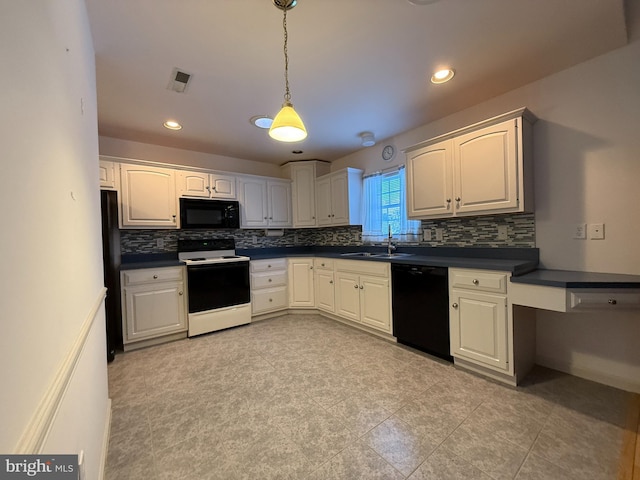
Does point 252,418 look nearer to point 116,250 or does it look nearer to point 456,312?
point 456,312

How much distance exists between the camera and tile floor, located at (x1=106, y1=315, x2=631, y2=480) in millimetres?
1266

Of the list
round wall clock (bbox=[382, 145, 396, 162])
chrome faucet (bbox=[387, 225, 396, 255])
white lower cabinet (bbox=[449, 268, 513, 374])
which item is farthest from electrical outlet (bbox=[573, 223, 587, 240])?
round wall clock (bbox=[382, 145, 396, 162])

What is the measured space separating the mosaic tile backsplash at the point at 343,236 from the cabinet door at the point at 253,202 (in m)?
0.27

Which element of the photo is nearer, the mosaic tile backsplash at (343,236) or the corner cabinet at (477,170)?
the corner cabinet at (477,170)

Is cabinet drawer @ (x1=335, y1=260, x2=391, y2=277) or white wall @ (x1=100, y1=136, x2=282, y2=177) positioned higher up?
white wall @ (x1=100, y1=136, x2=282, y2=177)

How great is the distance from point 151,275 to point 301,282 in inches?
71.9

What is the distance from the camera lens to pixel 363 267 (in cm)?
294

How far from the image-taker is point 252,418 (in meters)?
1.62

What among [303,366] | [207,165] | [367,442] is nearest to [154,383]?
[303,366]

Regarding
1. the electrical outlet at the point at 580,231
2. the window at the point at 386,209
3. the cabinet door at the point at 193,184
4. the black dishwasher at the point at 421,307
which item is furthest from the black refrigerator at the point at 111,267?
the electrical outlet at the point at 580,231

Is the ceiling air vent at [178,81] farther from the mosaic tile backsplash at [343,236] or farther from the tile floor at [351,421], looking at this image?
the tile floor at [351,421]

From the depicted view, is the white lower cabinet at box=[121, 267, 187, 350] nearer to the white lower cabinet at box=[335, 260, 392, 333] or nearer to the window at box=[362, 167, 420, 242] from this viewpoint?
the white lower cabinet at box=[335, 260, 392, 333]

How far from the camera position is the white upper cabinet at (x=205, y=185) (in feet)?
10.5

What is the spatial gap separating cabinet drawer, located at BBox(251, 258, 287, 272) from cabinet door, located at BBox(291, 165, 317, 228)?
69 cm
